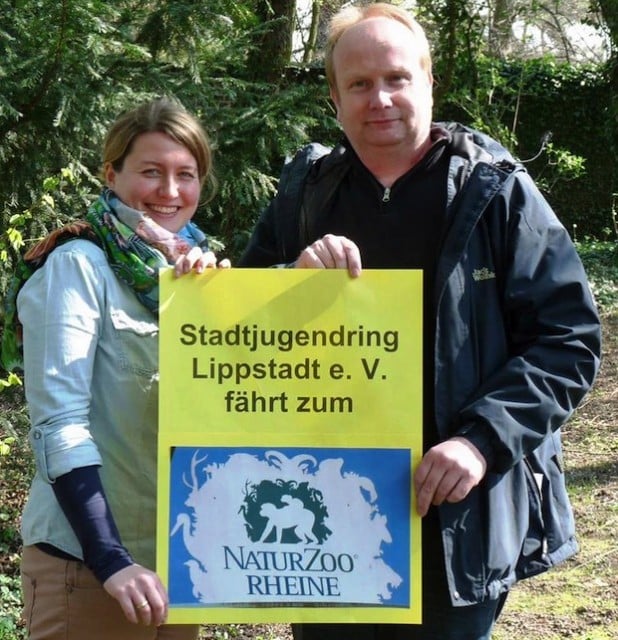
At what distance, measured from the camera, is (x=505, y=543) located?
2.12 metres

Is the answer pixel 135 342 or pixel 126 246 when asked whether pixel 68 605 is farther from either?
pixel 126 246

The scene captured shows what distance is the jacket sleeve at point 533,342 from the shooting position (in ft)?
6.59

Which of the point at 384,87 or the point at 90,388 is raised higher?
the point at 384,87

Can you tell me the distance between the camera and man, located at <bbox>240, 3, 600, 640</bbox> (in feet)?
6.68

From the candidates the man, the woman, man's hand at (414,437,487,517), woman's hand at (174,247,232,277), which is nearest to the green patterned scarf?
the woman

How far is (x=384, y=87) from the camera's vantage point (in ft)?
7.25

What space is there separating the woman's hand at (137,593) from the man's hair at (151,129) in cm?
94

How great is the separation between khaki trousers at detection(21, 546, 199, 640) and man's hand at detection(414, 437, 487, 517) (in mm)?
741

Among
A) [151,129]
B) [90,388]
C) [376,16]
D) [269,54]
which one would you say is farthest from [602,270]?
[90,388]

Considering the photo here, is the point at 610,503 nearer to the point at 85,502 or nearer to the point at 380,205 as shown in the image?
the point at 380,205

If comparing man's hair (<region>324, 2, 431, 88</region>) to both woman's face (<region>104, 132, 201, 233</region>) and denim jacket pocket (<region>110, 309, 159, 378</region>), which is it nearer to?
woman's face (<region>104, 132, 201, 233</region>)

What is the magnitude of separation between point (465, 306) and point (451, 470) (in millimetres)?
360

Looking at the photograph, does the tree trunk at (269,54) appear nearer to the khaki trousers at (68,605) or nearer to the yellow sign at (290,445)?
the yellow sign at (290,445)

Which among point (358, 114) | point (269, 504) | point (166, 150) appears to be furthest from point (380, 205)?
point (269, 504)
